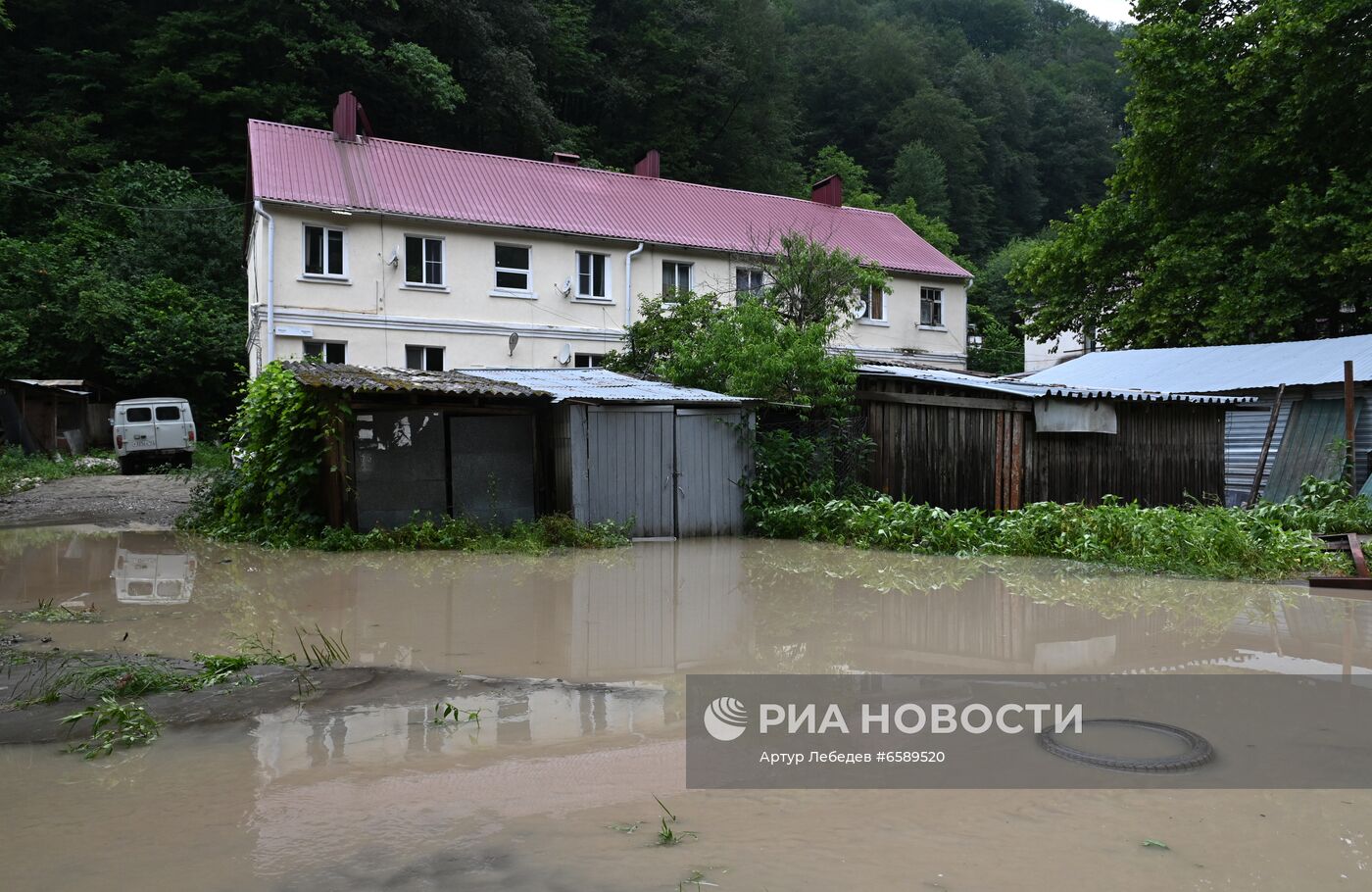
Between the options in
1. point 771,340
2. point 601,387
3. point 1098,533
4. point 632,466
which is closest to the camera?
point 1098,533

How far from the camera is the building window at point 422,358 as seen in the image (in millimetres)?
23344

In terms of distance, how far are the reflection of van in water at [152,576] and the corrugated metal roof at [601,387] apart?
5.13 m

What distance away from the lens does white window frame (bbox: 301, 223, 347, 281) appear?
21969mm

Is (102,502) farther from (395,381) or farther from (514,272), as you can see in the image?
(514,272)

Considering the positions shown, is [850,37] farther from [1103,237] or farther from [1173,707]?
[1173,707]

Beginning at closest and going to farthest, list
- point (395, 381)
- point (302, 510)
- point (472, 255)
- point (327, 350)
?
1. point (395, 381)
2. point (302, 510)
3. point (327, 350)
4. point (472, 255)

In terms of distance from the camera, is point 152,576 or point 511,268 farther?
point 511,268

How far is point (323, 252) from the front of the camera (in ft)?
72.9

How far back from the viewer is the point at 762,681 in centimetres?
605

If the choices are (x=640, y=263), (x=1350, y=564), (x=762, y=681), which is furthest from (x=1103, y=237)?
(x=762, y=681)

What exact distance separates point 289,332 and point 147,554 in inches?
417

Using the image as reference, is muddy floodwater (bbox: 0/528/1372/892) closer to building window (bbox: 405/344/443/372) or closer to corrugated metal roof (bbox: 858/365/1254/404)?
corrugated metal roof (bbox: 858/365/1254/404)

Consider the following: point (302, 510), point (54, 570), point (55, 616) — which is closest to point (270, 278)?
point (302, 510)

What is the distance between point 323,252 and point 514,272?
4.62 meters
